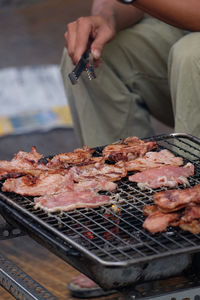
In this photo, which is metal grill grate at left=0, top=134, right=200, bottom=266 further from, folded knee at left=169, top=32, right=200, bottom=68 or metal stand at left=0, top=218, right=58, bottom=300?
folded knee at left=169, top=32, right=200, bottom=68

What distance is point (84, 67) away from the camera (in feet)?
8.63

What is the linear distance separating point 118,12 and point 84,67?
1.92ft

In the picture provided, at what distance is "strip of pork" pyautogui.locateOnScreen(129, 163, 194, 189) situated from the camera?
1.98 metres

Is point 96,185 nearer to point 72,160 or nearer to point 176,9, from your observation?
point 72,160

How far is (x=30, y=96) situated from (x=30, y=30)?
2214mm

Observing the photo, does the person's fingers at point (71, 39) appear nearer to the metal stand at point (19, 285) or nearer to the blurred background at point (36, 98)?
the blurred background at point (36, 98)

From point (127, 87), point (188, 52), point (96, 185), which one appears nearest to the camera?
point (96, 185)

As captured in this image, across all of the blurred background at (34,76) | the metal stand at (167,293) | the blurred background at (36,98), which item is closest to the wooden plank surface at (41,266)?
the blurred background at (36,98)

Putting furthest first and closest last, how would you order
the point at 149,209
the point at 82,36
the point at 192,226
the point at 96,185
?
the point at 82,36
the point at 96,185
the point at 149,209
the point at 192,226

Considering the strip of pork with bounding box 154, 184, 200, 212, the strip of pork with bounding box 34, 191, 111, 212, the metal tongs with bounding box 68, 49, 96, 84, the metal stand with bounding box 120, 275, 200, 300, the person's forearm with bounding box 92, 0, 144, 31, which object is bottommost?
the metal stand with bounding box 120, 275, 200, 300

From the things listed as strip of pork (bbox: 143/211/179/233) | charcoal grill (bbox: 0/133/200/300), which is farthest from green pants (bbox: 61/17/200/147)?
strip of pork (bbox: 143/211/179/233)

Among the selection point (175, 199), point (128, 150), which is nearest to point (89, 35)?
point (128, 150)

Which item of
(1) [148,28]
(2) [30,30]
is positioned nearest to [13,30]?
(2) [30,30]

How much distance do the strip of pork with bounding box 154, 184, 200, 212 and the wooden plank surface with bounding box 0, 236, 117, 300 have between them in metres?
0.89
